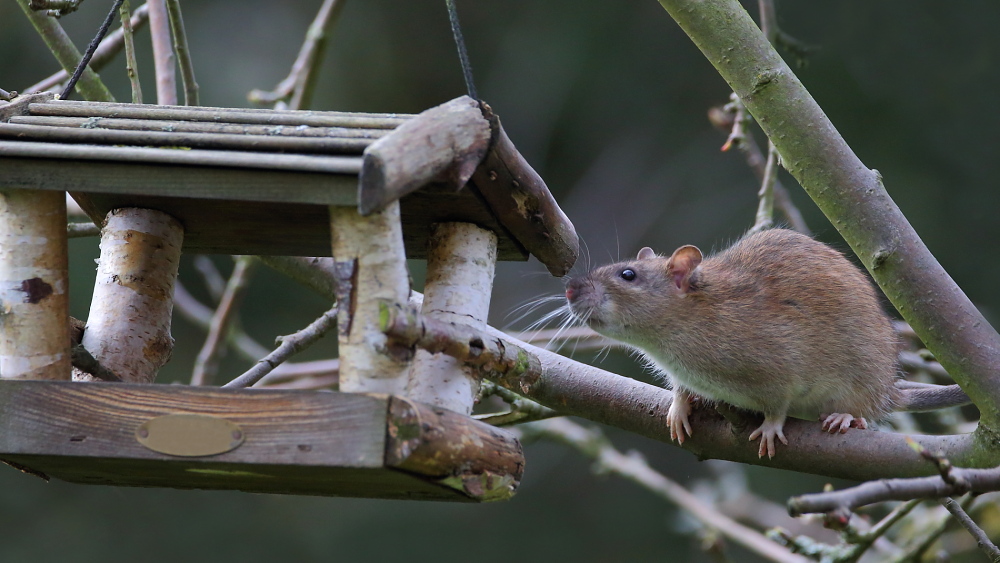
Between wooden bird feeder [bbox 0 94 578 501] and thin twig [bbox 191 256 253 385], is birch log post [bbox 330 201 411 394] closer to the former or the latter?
wooden bird feeder [bbox 0 94 578 501]

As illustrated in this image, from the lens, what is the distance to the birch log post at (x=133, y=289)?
8.19 ft

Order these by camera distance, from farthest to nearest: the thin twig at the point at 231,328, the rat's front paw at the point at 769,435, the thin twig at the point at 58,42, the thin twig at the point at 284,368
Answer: the thin twig at the point at 231,328
the thin twig at the point at 284,368
the thin twig at the point at 58,42
the rat's front paw at the point at 769,435

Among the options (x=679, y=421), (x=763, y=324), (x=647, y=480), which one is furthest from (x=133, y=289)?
(x=647, y=480)

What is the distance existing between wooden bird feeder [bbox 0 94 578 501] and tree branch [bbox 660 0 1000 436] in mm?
703

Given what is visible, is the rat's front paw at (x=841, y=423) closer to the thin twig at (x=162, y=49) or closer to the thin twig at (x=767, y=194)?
the thin twig at (x=767, y=194)

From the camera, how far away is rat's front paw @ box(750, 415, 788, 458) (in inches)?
115

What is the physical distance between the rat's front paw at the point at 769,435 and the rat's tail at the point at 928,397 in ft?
1.76

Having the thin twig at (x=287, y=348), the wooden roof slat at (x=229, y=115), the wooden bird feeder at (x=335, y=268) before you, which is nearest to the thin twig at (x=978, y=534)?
the wooden bird feeder at (x=335, y=268)

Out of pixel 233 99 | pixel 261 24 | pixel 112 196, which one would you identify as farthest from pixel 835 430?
pixel 261 24

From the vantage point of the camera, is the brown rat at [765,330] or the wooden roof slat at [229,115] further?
the brown rat at [765,330]

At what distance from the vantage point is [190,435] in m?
1.87

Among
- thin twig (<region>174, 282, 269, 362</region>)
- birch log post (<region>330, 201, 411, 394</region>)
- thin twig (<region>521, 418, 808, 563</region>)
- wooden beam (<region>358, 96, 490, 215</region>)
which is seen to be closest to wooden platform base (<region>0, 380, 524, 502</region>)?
birch log post (<region>330, 201, 411, 394</region>)

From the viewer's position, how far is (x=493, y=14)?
936 cm

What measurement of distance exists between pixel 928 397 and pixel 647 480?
5.38 feet
